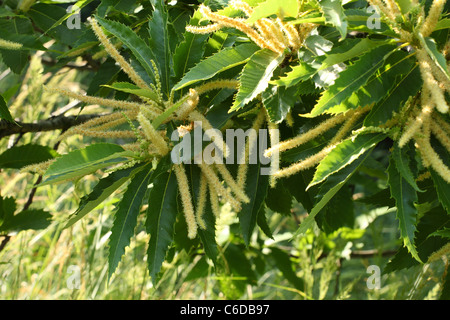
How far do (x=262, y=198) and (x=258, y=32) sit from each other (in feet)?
1.03

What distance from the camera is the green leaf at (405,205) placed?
85 centimetres

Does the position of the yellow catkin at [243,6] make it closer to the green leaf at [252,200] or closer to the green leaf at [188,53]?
the green leaf at [188,53]

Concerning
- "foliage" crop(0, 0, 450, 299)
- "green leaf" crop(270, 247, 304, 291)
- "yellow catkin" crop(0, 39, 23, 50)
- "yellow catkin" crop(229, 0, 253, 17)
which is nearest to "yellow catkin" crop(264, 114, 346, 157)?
"foliage" crop(0, 0, 450, 299)

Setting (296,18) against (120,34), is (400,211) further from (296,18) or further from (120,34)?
(120,34)

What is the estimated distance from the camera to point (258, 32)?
1.00 meters

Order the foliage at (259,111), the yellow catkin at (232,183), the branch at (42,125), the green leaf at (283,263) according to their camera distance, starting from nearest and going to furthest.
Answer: the foliage at (259,111), the yellow catkin at (232,183), the branch at (42,125), the green leaf at (283,263)

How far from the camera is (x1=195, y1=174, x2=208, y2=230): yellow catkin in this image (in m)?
1.00

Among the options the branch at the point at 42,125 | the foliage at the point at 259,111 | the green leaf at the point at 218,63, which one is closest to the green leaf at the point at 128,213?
the foliage at the point at 259,111

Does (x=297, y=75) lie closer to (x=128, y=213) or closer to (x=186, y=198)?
(x=186, y=198)

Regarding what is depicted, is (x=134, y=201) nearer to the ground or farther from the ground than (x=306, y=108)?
nearer to the ground

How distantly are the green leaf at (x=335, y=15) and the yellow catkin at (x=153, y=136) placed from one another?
0.33 metres

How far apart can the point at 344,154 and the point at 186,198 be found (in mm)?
299

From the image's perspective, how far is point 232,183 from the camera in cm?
98

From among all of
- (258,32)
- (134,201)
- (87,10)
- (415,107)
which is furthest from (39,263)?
(415,107)
